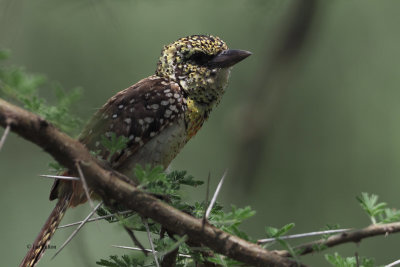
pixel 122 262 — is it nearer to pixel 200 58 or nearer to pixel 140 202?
pixel 140 202

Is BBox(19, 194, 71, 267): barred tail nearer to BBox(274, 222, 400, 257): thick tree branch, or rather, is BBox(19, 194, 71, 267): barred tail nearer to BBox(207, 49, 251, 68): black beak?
BBox(207, 49, 251, 68): black beak

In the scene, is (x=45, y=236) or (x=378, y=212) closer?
(x=378, y=212)

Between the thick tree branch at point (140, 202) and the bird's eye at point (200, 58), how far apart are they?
179 centimetres

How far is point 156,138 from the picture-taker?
A: 3641 mm

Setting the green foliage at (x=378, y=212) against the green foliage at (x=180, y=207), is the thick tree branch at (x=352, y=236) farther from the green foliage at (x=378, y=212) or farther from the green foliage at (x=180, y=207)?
the green foliage at (x=180, y=207)

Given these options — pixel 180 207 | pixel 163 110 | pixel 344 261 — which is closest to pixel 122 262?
pixel 180 207

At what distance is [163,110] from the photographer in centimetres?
366

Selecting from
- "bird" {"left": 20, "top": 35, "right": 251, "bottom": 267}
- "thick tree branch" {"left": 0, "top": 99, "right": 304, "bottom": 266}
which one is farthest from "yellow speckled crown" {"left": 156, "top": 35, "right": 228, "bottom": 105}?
"thick tree branch" {"left": 0, "top": 99, "right": 304, "bottom": 266}

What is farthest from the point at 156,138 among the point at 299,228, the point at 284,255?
the point at 299,228

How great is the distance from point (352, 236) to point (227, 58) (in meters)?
2.01

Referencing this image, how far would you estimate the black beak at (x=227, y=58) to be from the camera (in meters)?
3.88

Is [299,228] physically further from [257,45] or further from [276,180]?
[257,45]

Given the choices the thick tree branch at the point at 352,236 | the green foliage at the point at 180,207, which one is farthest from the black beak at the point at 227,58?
the thick tree branch at the point at 352,236

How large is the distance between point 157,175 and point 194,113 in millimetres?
1552
